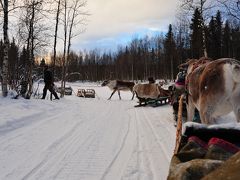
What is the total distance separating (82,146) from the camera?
7.73 metres

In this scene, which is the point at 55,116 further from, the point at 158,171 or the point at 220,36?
the point at 220,36

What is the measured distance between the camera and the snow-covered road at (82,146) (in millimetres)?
5820

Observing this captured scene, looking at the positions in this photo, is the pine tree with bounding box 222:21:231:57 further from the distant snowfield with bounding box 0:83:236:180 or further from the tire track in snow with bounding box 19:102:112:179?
the tire track in snow with bounding box 19:102:112:179

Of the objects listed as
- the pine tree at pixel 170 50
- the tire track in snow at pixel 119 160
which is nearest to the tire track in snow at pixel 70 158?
the tire track in snow at pixel 119 160

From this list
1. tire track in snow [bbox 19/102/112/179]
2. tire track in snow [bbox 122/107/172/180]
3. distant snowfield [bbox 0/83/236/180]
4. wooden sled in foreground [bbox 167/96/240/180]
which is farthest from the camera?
tire track in snow [bbox 19/102/112/179]

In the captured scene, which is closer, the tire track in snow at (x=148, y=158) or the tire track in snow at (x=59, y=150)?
the tire track in snow at (x=148, y=158)

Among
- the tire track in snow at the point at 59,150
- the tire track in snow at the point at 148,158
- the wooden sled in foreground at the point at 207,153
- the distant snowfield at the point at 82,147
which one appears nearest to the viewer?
the wooden sled in foreground at the point at 207,153

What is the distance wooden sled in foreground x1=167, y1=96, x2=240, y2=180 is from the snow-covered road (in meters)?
1.84

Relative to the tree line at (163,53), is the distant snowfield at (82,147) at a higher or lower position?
lower

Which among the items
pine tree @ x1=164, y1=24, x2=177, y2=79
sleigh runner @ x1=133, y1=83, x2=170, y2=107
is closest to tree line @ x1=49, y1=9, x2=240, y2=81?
pine tree @ x1=164, y1=24, x2=177, y2=79

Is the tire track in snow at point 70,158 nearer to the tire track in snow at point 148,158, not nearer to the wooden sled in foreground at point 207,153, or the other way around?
the tire track in snow at point 148,158

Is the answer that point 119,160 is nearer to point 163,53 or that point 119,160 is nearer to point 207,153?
point 207,153

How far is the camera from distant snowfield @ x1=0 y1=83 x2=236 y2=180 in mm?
5801

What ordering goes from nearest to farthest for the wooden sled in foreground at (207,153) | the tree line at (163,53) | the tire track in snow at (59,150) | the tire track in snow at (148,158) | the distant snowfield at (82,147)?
the wooden sled in foreground at (207,153), the tire track in snow at (148,158), the distant snowfield at (82,147), the tire track in snow at (59,150), the tree line at (163,53)
